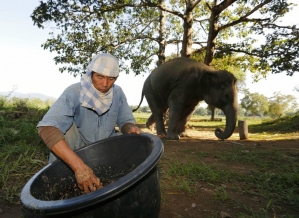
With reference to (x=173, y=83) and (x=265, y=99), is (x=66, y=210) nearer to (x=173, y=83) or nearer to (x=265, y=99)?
(x=173, y=83)

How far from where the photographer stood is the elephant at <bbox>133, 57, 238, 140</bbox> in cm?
669

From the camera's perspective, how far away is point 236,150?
5.61 m

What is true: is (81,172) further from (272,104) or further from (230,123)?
(272,104)

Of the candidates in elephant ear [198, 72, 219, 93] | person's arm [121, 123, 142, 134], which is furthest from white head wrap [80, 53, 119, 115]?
elephant ear [198, 72, 219, 93]

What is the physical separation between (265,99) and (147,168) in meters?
62.8

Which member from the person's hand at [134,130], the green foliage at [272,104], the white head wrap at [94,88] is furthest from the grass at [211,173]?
the green foliage at [272,104]

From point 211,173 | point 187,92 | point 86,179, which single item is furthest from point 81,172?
point 187,92

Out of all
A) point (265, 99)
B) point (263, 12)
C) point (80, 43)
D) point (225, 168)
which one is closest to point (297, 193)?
point (225, 168)

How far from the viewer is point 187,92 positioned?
7.28 metres

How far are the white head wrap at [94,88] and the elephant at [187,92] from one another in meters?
4.47

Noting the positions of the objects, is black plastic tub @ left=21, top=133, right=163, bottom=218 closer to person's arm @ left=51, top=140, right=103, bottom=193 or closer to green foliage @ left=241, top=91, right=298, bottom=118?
person's arm @ left=51, top=140, right=103, bottom=193

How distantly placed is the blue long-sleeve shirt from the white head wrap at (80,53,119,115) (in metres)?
0.08

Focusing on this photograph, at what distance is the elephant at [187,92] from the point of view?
6.69m

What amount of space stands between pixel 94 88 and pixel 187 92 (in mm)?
5063
